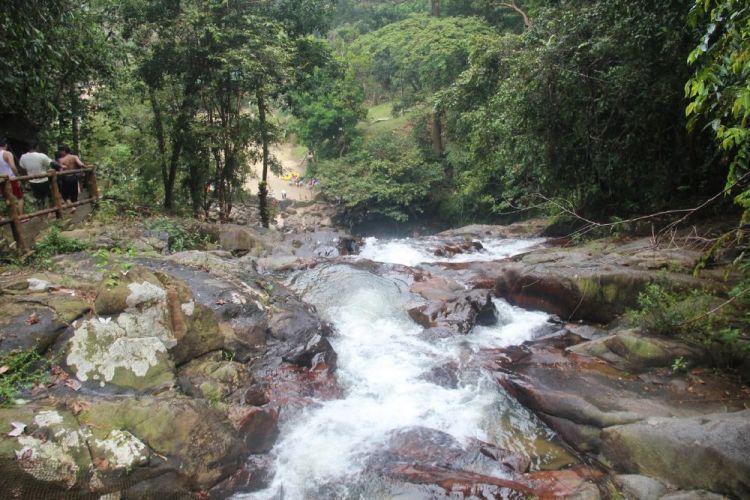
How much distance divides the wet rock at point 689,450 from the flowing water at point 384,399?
0.87 m

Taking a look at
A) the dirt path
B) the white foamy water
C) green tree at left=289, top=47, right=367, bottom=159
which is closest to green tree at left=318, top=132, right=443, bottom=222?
green tree at left=289, top=47, right=367, bottom=159

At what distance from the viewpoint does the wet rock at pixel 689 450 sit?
4.49 metres

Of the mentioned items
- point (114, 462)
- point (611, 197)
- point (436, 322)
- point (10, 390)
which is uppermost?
point (611, 197)

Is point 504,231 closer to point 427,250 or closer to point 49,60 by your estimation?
point 427,250

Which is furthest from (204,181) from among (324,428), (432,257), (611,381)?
(611,381)

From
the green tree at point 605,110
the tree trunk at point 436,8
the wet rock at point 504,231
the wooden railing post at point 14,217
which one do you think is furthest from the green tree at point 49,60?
the tree trunk at point 436,8

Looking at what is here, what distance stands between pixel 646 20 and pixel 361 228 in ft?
61.8

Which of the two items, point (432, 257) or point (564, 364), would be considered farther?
point (432, 257)

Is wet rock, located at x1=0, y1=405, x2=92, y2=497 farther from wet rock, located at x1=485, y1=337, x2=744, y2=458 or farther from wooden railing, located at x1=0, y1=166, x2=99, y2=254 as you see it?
wet rock, located at x1=485, y1=337, x2=744, y2=458

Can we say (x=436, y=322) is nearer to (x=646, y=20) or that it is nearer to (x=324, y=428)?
(x=324, y=428)

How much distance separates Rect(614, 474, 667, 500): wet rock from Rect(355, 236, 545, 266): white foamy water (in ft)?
32.0

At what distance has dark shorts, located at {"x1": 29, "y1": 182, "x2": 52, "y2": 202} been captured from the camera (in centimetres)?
1012

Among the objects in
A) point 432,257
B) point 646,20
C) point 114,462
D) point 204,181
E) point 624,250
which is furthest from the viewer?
point 204,181

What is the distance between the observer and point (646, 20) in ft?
29.6
